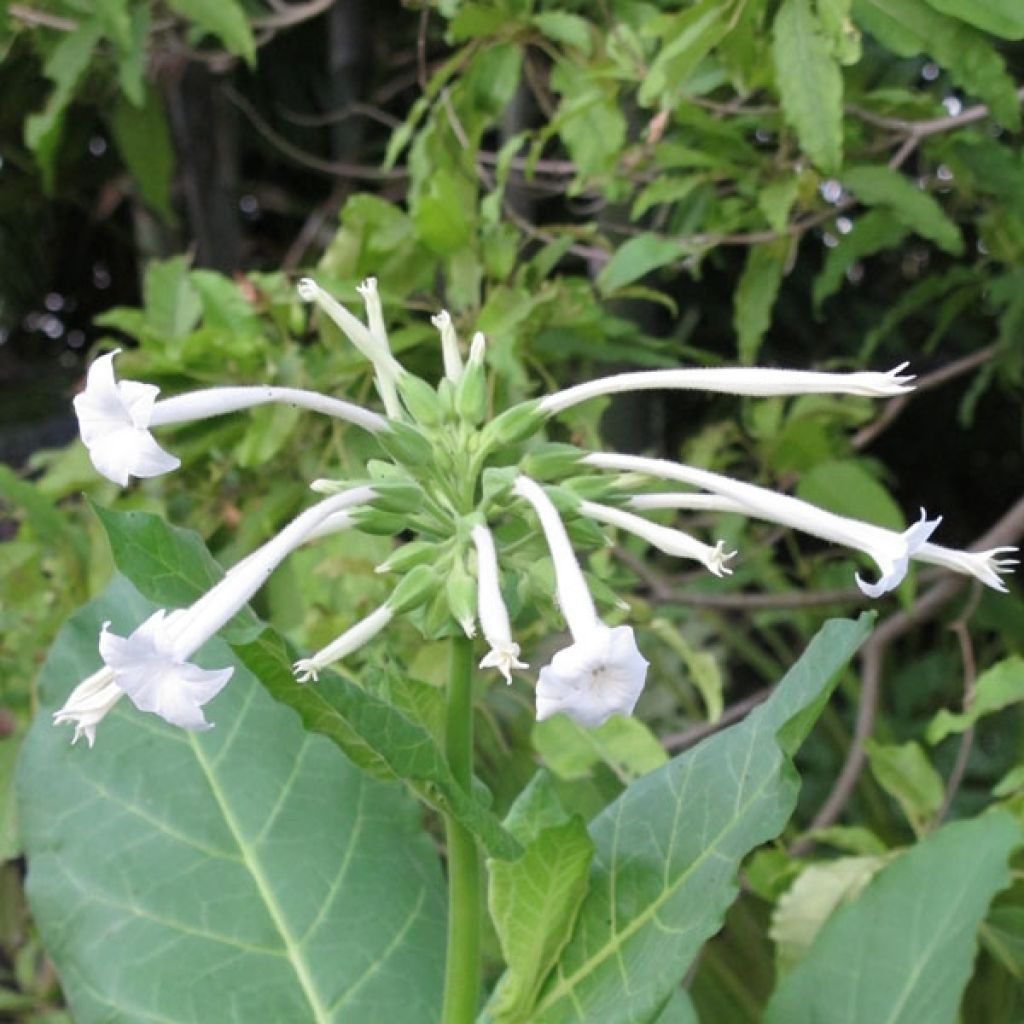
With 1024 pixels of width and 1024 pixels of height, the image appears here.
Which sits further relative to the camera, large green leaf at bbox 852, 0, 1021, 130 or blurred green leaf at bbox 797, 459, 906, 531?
blurred green leaf at bbox 797, 459, 906, 531

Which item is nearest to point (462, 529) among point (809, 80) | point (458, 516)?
point (458, 516)

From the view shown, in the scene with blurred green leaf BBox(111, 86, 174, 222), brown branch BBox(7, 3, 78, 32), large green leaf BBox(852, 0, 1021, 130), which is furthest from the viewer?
blurred green leaf BBox(111, 86, 174, 222)

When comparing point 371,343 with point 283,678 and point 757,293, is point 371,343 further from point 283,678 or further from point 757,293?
point 757,293

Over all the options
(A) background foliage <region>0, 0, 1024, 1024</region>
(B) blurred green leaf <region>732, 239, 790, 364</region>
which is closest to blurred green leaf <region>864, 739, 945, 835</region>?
(A) background foliage <region>0, 0, 1024, 1024</region>

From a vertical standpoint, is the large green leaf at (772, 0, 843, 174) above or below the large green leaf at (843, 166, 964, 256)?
above

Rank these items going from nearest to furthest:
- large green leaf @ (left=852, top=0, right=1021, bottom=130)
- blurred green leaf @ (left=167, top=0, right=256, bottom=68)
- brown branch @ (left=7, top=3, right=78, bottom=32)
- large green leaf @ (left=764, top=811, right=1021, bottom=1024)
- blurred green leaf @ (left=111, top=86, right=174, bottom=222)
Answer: large green leaf @ (left=764, top=811, right=1021, bottom=1024) < large green leaf @ (left=852, top=0, right=1021, bottom=130) < blurred green leaf @ (left=167, top=0, right=256, bottom=68) < brown branch @ (left=7, top=3, right=78, bottom=32) < blurred green leaf @ (left=111, top=86, right=174, bottom=222)

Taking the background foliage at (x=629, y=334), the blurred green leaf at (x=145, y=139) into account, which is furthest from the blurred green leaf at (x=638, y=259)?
the blurred green leaf at (x=145, y=139)

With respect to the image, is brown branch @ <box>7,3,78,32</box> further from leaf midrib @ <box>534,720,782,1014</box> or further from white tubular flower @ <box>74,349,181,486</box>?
leaf midrib @ <box>534,720,782,1014</box>
